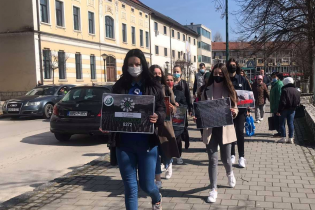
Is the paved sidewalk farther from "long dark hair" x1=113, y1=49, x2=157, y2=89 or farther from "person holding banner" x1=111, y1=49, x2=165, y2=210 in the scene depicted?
"long dark hair" x1=113, y1=49, x2=157, y2=89

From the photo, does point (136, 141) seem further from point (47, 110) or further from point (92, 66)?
point (92, 66)

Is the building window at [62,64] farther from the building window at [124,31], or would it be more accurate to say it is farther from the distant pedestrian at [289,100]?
the distant pedestrian at [289,100]

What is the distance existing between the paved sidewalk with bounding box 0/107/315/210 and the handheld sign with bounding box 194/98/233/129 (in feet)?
3.26

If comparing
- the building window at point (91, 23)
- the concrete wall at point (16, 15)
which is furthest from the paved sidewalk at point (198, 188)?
the building window at point (91, 23)

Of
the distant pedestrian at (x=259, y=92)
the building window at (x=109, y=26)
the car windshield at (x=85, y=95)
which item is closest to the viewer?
the car windshield at (x=85, y=95)

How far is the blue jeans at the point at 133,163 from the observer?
11.0 feet

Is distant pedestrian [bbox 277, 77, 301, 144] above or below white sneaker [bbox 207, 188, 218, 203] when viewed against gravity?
above

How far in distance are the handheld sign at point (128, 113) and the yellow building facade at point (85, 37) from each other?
25580 mm

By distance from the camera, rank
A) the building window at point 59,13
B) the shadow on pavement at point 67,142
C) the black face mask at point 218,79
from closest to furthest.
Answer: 1. the black face mask at point 218,79
2. the shadow on pavement at point 67,142
3. the building window at point 59,13

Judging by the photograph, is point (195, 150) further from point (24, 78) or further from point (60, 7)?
point (60, 7)

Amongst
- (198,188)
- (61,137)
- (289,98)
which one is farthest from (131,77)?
(61,137)

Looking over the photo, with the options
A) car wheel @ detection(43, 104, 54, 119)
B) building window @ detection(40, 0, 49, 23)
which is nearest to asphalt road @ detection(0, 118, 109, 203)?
car wheel @ detection(43, 104, 54, 119)

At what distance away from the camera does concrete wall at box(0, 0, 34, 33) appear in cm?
2642

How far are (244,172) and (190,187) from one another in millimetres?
1226
